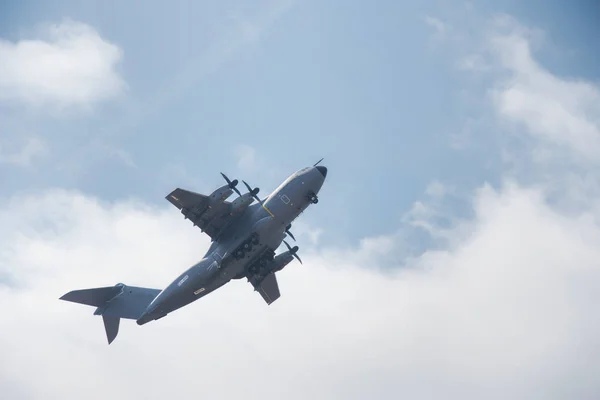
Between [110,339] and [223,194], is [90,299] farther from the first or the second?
[223,194]

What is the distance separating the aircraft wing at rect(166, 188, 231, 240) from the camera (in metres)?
53.2

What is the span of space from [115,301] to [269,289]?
498 inches

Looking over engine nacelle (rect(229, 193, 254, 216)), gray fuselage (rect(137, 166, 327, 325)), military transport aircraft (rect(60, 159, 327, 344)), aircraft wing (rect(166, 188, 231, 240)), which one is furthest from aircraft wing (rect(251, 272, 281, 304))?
engine nacelle (rect(229, 193, 254, 216))

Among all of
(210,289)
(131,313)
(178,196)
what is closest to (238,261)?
(210,289)

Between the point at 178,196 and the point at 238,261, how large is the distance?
669 centimetres

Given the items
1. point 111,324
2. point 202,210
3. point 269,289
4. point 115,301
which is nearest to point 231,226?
point 202,210

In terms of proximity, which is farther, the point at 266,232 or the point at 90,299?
the point at 90,299

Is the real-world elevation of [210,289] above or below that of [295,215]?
below

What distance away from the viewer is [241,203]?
176 feet

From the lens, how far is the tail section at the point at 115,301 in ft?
189

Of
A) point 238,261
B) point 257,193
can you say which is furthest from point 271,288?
point 257,193

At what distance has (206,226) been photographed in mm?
54938

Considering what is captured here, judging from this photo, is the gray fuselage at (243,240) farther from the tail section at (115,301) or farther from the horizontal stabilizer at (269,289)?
the horizontal stabilizer at (269,289)

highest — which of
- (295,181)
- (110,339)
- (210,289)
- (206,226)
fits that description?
(295,181)
